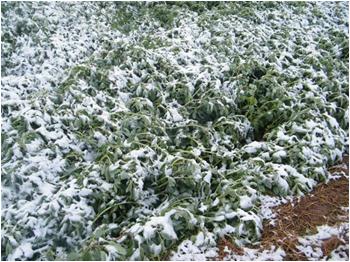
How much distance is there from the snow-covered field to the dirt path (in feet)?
0.29

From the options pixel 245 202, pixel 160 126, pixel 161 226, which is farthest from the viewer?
pixel 160 126

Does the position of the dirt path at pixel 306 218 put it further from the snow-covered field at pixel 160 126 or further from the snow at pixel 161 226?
the snow at pixel 161 226

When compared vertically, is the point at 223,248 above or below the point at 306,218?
below

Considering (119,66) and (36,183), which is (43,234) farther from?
(119,66)

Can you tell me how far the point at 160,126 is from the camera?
410cm

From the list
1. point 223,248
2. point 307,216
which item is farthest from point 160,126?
point 307,216

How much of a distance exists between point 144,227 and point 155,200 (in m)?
0.54

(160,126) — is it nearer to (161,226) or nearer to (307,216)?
(161,226)

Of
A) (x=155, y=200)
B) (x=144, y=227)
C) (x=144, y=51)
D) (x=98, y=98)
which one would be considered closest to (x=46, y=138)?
(x=98, y=98)

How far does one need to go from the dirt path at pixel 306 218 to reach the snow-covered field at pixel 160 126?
88 mm

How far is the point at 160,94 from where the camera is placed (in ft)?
15.1

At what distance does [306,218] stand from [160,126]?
5.18ft

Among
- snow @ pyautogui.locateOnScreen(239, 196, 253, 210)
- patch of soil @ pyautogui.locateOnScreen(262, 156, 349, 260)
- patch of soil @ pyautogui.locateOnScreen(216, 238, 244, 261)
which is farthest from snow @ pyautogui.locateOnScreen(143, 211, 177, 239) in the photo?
patch of soil @ pyautogui.locateOnScreen(262, 156, 349, 260)

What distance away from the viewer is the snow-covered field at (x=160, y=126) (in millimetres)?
3152
